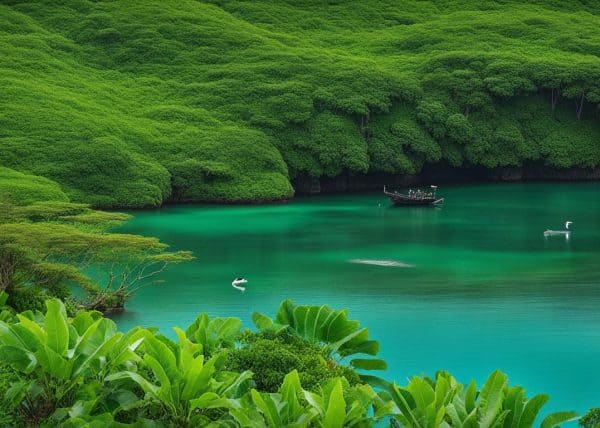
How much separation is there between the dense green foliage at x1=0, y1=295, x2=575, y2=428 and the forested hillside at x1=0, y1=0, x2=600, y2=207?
4481 centimetres

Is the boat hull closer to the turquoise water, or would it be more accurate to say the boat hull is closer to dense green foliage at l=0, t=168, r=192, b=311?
the turquoise water

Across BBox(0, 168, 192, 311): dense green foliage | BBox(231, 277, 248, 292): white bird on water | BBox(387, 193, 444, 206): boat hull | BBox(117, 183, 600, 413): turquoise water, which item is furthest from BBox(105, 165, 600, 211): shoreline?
BBox(0, 168, 192, 311): dense green foliage

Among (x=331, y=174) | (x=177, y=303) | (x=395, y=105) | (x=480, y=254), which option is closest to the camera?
(x=177, y=303)

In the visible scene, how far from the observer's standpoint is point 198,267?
38.9m

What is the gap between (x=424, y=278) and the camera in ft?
118

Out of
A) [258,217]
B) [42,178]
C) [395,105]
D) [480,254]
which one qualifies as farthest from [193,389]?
[395,105]

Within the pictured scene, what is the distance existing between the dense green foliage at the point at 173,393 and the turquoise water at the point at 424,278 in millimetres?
10665

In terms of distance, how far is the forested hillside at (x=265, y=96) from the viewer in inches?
2489

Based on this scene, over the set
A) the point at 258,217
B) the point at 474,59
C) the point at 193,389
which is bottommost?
the point at 258,217

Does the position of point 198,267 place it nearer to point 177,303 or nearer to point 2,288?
point 177,303

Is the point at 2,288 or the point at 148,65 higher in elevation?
the point at 148,65

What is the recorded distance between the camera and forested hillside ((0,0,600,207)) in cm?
6322

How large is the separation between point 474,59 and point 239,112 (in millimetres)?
19969

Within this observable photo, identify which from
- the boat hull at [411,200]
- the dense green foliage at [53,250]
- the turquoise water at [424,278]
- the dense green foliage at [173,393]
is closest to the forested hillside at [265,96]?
the turquoise water at [424,278]
